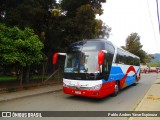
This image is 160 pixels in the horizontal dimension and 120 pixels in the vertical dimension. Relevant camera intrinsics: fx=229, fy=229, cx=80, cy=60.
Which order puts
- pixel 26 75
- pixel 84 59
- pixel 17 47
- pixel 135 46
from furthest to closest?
pixel 135 46, pixel 26 75, pixel 17 47, pixel 84 59

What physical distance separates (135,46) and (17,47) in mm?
62375

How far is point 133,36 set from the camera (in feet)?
251

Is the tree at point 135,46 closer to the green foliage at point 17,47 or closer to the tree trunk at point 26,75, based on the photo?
the tree trunk at point 26,75

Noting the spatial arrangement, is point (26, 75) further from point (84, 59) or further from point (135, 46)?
point (135, 46)

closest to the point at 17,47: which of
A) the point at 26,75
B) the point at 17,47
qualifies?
the point at 17,47

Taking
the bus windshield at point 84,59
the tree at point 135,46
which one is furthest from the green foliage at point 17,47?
the tree at point 135,46

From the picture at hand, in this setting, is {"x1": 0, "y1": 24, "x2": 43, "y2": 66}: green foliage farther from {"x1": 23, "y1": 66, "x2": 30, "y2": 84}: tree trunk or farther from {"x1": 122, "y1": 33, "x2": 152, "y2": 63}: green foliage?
{"x1": 122, "y1": 33, "x2": 152, "y2": 63}: green foliage

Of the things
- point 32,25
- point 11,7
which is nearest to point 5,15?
point 11,7

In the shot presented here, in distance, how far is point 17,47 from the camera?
13.9 meters

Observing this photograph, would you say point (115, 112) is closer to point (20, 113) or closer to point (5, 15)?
point (20, 113)

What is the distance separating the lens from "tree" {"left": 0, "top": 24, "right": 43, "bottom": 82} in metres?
A: 13.2

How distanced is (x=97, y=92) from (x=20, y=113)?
409 centimetres

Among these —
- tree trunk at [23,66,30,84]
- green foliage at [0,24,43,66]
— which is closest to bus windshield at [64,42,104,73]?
green foliage at [0,24,43,66]

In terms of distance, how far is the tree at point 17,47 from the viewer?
13.2m
